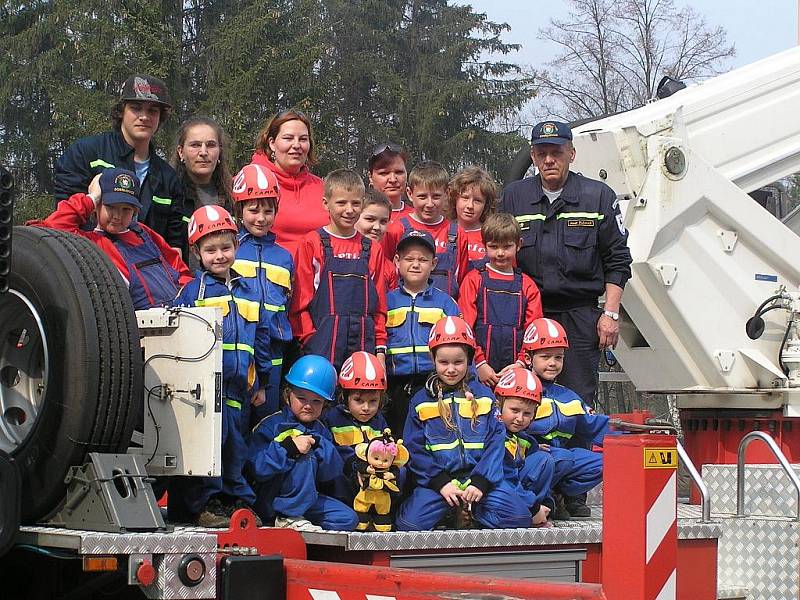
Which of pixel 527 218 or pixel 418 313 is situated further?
pixel 527 218

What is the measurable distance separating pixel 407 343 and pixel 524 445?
75 cm

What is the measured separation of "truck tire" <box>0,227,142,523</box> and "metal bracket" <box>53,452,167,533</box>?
0.06 meters

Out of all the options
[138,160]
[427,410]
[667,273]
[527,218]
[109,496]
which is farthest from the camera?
[667,273]

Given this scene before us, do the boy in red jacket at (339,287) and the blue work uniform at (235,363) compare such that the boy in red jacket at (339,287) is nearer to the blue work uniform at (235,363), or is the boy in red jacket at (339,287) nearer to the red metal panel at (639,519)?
the blue work uniform at (235,363)

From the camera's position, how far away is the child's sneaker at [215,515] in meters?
4.70

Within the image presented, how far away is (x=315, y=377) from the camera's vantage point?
507 cm

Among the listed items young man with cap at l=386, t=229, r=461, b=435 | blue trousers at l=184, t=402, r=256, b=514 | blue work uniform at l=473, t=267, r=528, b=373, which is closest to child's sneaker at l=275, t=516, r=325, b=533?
blue trousers at l=184, t=402, r=256, b=514

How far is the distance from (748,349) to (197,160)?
11.5 ft

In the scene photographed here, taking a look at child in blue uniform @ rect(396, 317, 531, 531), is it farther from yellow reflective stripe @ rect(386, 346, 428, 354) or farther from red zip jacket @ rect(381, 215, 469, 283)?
red zip jacket @ rect(381, 215, 469, 283)

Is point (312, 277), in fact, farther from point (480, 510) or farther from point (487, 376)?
point (480, 510)

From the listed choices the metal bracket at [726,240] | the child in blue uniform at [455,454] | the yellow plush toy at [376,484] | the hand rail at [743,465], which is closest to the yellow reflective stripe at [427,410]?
the child in blue uniform at [455,454]

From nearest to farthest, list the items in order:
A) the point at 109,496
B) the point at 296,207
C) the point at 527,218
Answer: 1. the point at 109,496
2. the point at 296,207
3. the point at 527,218

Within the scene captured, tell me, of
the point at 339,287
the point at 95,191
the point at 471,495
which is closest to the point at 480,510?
the point at 471,495

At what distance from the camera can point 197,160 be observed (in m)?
6.25
